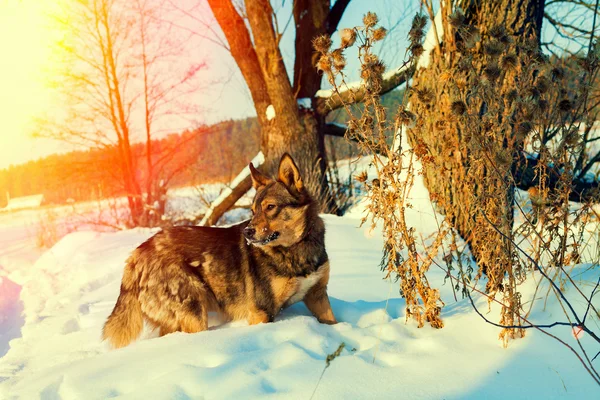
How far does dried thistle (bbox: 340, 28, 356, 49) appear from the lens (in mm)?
2729

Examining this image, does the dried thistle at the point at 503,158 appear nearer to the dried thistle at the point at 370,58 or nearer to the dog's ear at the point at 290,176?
the dried thistle at the point at 370,58

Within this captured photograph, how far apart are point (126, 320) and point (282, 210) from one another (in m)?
1.62

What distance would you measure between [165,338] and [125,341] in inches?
27.0

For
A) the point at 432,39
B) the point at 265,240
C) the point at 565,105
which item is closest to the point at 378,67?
the point at 565,105

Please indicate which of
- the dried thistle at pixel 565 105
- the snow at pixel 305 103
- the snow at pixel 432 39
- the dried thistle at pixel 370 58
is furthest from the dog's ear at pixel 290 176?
the snow at pixel 305 103

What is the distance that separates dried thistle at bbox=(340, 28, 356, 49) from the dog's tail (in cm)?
255

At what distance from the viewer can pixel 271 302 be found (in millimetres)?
3381

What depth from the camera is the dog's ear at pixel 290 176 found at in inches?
141

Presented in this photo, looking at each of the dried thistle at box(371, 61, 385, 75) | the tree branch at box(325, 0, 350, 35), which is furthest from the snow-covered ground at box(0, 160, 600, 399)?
the tree branch at box(325, 0, 350, 35)

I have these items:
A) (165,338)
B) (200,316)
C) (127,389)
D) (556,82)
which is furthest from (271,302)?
(556,82)

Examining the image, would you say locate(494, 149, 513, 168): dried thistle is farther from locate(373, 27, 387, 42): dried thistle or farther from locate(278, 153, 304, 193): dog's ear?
locate(278, 153, 304, 193): dog's ear

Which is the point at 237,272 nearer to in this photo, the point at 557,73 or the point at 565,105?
the point at 565,105

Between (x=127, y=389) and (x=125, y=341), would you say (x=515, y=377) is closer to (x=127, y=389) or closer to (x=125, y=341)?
(x=127, y=389)

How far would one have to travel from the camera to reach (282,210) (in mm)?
3539
